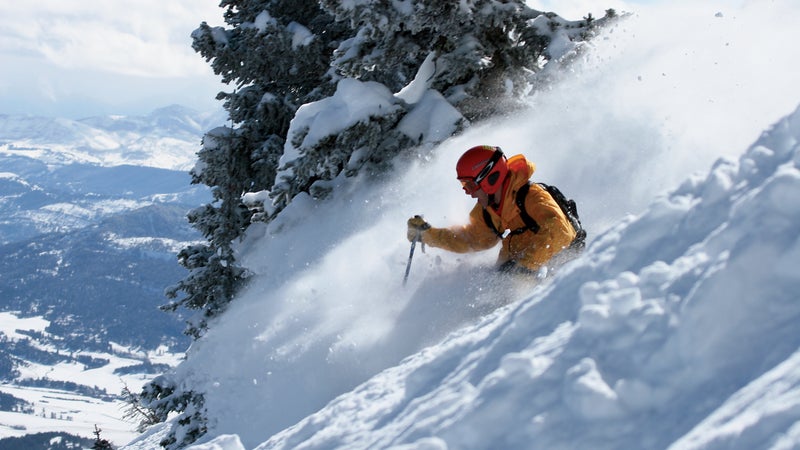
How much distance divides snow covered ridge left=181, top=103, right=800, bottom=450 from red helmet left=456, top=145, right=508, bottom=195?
2.71m

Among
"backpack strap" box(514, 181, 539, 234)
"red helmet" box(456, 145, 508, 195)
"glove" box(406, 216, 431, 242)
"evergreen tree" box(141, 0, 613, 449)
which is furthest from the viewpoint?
"evergreen tree" box(141, 0, 613, 449)

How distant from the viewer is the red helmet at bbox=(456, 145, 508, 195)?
678 cm

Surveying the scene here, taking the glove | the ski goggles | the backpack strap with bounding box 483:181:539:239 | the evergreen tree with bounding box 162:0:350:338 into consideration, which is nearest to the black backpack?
the backpack strap with bounding box 483:181:539:239

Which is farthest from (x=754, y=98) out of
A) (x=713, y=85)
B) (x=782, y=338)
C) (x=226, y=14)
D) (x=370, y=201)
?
(x=226, y=14)

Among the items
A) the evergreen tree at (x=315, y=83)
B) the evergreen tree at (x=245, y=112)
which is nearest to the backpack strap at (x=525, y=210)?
the evergreen tree at (x=315, y=83)

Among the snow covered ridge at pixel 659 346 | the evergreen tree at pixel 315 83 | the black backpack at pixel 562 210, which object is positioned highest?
the evergreen tree at pixel 315 83

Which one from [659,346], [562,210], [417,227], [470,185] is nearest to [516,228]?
[562,210]

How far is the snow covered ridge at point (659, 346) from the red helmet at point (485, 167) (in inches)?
107

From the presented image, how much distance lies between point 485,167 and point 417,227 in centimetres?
138

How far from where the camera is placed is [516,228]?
6957 mm

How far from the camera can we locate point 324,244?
405 inches

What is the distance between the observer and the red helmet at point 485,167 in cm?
678

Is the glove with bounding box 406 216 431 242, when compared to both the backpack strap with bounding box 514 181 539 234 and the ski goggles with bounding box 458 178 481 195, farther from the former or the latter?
the backpack strap with bounding box 514 181 539 234

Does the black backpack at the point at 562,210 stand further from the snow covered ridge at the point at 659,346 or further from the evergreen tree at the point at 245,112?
the evergreen tree at the point at 245,112
